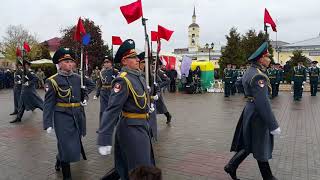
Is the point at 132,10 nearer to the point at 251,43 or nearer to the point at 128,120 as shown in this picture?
the point at 128,120

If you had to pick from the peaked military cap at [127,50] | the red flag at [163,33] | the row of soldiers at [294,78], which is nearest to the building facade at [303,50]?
the row of soldiers at [294,78]

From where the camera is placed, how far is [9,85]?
30766 mm

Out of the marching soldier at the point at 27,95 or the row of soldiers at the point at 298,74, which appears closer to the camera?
the marching soldier at the point at 27,95

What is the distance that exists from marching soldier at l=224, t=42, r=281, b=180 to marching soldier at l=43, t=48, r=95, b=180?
220 centimetres

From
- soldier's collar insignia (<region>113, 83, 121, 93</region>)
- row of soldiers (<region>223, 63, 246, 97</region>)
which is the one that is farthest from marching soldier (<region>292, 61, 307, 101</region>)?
soldier's collar insignia (<region>113, 83, 121, 93</region>)

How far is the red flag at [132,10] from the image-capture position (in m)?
5.21

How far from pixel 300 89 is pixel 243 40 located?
67.9 feet

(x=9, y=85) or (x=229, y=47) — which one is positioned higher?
(x=229, y=47)

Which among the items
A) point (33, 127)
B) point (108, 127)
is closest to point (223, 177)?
point (108, 127)

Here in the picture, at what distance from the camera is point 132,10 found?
523 centimetres

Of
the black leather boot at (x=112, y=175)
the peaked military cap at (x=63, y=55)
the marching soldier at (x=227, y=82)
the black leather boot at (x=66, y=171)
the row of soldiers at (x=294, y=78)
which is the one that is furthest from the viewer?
the marching soldier at (x=227, y=82)

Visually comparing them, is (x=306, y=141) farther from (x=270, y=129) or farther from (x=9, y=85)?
(x=9, y=85)

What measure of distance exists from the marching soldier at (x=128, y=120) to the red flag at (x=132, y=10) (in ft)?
3.49

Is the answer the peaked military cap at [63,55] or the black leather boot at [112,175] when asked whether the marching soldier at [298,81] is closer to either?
the peaked military cap at [63,55]
